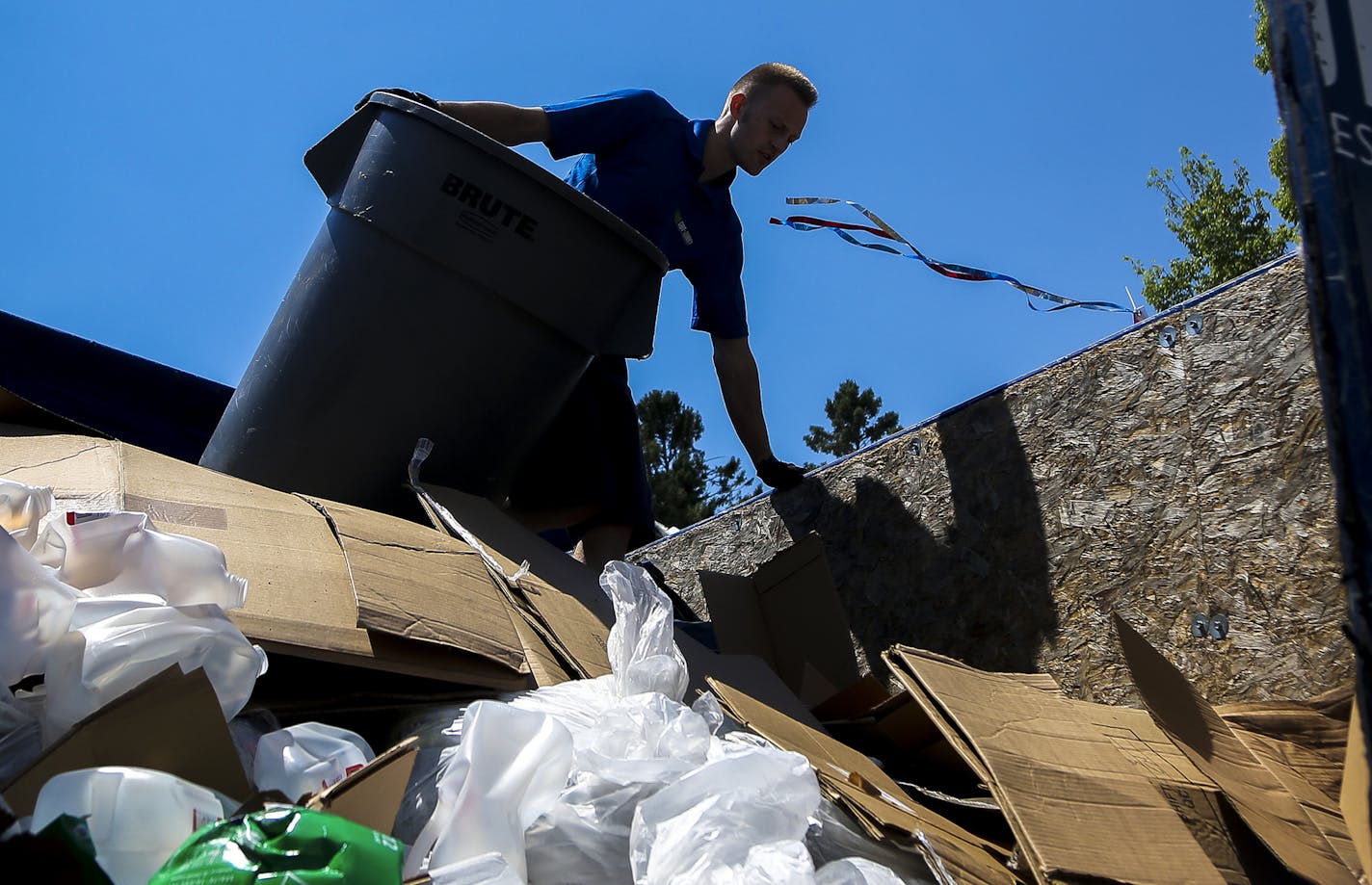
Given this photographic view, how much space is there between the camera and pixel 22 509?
71.1 inches

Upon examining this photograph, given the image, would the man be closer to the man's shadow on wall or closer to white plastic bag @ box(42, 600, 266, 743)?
the man's shadow on wall

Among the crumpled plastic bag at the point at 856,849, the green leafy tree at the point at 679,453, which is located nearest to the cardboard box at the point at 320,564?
the crumpled plastic bag at the point at 856,849

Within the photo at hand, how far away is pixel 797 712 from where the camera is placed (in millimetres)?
2406

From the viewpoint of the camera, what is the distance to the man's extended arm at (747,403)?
146 inches

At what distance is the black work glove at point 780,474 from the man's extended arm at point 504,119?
1.19 m

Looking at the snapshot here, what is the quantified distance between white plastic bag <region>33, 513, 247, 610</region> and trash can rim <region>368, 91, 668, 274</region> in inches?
46.1

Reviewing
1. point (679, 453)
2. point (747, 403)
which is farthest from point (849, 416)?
point (747, 403)

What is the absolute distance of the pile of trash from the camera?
1385 millimetres

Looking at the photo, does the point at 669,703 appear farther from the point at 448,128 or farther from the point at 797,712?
the point at 448,128

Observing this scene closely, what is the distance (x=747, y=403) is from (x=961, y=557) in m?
0.86

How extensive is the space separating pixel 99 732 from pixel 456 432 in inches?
55.5

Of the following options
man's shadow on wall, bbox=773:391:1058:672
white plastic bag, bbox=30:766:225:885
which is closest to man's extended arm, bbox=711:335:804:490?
man's shadow on wall, bbox=773:391:1058:672

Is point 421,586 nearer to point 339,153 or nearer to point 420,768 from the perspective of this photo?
point 420,768

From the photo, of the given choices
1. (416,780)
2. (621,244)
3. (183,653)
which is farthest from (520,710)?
(621,244)
